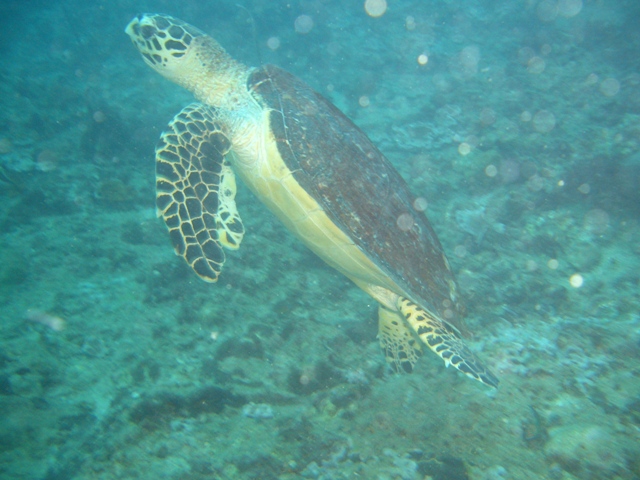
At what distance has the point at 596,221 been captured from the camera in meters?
4.91

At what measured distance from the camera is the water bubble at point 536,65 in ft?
28.3

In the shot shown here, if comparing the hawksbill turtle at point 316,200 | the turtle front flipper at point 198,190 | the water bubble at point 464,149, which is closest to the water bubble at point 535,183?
the water bubble at point 464,149

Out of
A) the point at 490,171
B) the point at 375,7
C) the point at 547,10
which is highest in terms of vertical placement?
the point at 375,7

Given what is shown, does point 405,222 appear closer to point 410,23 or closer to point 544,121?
point 544,121

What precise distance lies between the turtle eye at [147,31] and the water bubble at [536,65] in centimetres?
911

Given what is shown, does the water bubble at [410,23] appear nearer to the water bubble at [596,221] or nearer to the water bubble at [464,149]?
the water bubble at [464,149]

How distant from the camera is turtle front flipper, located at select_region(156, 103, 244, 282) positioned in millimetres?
3117

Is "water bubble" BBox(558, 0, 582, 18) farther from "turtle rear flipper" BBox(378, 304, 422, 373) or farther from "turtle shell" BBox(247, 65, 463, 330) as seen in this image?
"turtle rear flipper" BBox(378, 304, 422, 373)

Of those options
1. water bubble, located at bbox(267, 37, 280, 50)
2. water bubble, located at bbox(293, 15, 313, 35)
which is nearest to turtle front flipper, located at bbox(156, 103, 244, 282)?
water bubble, located at bbox(267, 37, 280, 50)

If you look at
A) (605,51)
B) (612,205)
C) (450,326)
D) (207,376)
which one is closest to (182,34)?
(207,376)

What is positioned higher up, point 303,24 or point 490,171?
point 303,24

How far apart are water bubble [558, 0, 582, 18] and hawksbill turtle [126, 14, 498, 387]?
37.4 feet

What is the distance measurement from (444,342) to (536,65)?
948cm

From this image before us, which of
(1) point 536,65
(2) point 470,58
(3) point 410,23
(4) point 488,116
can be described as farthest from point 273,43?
(1) point 536,65
